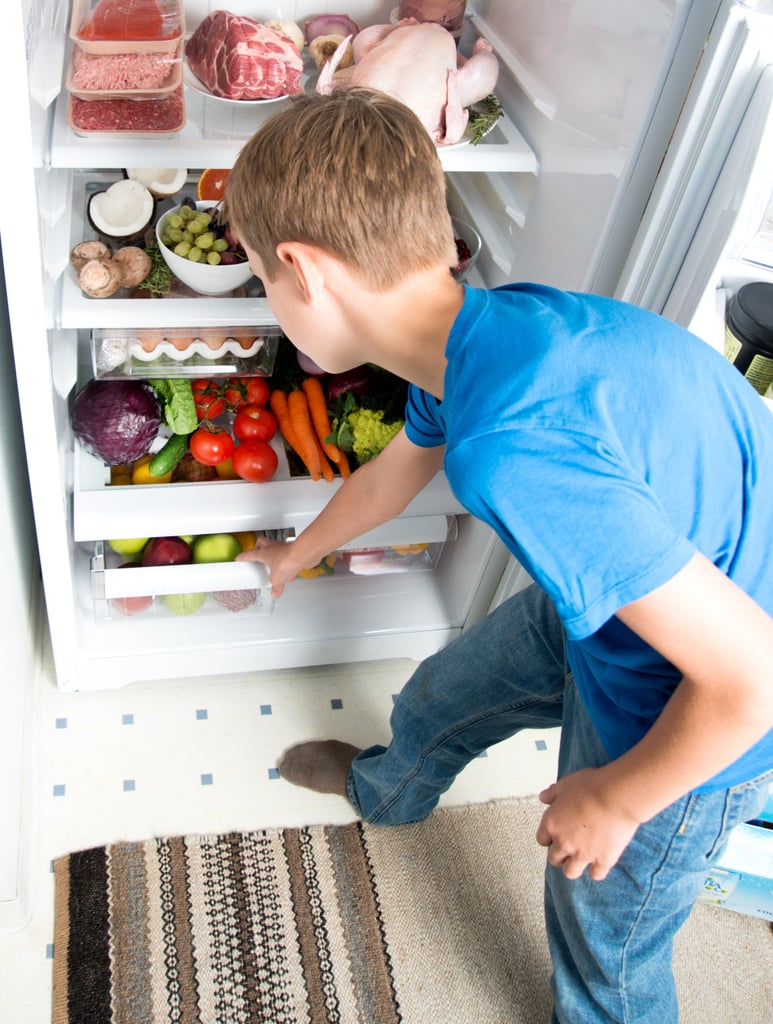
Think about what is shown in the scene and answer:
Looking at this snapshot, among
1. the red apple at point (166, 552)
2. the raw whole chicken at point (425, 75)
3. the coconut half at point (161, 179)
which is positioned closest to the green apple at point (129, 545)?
the red apple at point (166, 552)

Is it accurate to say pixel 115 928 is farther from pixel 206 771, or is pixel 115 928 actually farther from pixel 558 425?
pixel 558 425

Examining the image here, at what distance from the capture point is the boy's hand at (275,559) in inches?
57.4

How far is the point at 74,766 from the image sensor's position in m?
1.60

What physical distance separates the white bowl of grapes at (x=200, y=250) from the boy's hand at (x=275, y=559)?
0.41 metres

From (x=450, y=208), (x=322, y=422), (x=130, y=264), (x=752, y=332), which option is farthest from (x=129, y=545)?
(x=752, y=332)

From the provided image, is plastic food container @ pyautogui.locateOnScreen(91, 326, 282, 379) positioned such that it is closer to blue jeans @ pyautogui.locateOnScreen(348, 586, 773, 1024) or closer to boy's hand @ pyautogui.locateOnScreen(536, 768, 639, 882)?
blue jeans @ pyautogui.locateOnScreen(348, 586, 773, 1024)

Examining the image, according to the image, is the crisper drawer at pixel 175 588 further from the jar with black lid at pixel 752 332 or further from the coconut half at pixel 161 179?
the jar with black lid at pixel 752 332

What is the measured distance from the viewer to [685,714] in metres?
0.83

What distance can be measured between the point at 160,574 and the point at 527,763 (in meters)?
0.77

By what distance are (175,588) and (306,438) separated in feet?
1.09

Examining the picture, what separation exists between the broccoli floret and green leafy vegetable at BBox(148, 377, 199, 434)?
0.26 meters

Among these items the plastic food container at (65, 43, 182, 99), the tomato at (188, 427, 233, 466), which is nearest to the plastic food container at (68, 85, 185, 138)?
the plastic food container at (65, 43, 182, 99)

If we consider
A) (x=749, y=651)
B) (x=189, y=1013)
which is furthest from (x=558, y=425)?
(x=189, y=1013)

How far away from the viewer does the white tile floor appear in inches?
59.8
